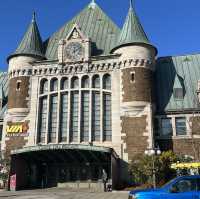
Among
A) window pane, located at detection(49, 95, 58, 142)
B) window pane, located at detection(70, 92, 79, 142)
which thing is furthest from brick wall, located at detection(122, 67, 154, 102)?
window pane, located at detection(49, 95, 58, 142)

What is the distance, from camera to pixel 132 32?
41906mm

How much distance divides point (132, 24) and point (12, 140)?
2053 cm

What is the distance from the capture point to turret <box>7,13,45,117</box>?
41.1 m

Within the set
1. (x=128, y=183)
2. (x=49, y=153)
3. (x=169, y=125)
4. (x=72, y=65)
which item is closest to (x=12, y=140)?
(x=49, y=153)

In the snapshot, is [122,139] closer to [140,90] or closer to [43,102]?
[140,90]

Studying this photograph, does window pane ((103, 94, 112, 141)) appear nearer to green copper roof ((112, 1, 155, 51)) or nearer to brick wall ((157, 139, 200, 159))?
brick wall ((157, 139, 200, 159))

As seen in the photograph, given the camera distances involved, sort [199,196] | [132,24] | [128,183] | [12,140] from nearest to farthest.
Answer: [199,196], [128,183], [12,140], [132,24]

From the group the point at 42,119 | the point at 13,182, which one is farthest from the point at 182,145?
the point at 13,182

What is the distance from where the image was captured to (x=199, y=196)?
45.3 ft

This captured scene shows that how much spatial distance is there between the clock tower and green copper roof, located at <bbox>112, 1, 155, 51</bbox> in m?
3.72

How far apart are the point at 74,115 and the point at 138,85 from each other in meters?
8.26

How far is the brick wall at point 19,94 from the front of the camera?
41125 mm

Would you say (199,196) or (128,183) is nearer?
(199,196)

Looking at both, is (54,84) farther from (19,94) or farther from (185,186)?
(185,186)
